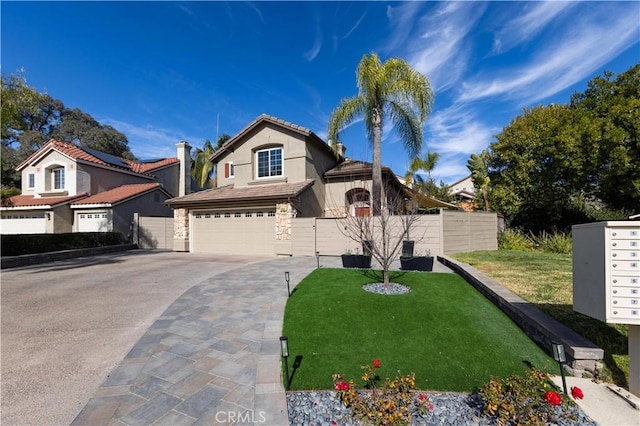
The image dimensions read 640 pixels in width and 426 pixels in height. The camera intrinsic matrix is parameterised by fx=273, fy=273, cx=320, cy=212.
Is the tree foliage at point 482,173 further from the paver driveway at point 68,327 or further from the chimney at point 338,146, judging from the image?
the paver driveway at point 68,327

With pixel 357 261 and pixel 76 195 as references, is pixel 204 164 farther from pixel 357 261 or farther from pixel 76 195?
pixel 357 261

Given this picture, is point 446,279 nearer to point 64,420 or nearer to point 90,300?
point 64,420

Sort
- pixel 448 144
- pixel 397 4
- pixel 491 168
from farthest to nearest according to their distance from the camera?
pixel 448 144
pixel 491 168
pixel 397 4

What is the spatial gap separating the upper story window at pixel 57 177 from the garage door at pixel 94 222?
4.15 metres

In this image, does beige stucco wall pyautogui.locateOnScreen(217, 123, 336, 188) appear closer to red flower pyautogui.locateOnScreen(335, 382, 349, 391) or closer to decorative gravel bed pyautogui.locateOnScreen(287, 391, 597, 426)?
decorative gravel bed pyautogui.locateOnScreen(287, 391, 597, 426)

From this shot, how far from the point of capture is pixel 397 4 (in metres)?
10.9

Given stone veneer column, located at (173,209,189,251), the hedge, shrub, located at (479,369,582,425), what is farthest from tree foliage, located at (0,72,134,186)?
shrub, located at (479,369,582,425)

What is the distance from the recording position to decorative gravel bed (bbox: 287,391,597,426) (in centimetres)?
285

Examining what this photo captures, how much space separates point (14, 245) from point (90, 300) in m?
10.8

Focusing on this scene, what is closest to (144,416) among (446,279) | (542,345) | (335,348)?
(335,348)

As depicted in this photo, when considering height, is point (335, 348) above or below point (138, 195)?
below

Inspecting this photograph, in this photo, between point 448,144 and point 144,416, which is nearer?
point 144,416

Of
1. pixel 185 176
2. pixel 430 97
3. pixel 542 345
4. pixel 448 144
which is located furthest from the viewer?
pixel 185 176

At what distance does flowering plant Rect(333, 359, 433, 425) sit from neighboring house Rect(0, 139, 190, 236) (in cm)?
2193
